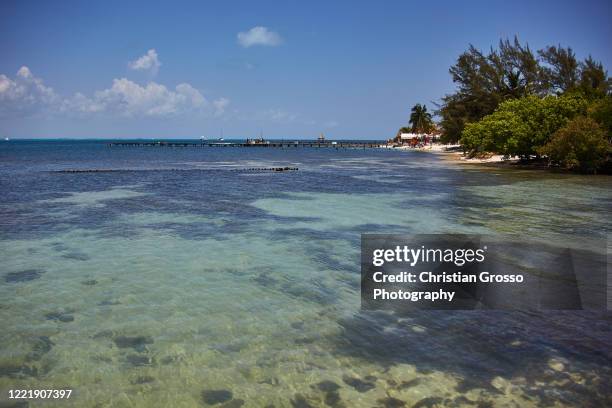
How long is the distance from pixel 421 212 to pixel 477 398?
15090 mm

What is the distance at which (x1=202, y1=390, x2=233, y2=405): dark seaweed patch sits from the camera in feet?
18.5

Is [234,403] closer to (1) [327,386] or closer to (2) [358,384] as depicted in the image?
(1) [327,386]

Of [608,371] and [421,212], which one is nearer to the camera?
[608,371]

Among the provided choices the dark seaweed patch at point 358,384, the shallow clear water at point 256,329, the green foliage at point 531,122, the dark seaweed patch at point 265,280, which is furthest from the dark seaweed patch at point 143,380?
the green foliage at point 531,122

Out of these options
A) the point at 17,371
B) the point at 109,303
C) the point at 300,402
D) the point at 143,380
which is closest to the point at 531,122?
the point at 109,303

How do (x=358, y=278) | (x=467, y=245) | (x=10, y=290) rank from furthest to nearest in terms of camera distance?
(x=467, y=245) → (x=358, y=278) → (x=10, y=290)

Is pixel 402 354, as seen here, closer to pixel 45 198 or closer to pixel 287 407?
pixel 287 407

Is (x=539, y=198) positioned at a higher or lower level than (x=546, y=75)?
lower

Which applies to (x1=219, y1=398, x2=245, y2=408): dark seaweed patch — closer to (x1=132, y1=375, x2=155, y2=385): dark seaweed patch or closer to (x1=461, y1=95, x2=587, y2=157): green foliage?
(x1=132, y1=375, x2=155, y2=385): dark seaweed patch

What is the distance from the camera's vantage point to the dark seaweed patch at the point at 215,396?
18.5 ft

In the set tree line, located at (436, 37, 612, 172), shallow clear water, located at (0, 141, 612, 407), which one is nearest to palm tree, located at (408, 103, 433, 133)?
tree line, located at (436, 37, 612, 172)

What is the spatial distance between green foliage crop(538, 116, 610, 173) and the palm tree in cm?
9797

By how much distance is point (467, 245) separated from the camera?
13.8 m

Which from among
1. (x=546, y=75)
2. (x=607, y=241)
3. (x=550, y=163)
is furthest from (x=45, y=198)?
(x=546, y=75)
